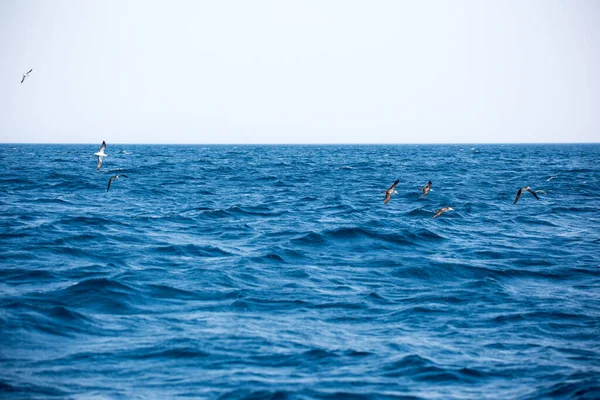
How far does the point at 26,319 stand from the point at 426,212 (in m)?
18.3

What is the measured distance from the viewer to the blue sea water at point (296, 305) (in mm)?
8352

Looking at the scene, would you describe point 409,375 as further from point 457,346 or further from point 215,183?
point 215,183

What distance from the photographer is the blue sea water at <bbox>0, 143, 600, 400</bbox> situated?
27.4ft

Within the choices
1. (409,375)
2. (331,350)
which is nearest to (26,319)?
(331,350)

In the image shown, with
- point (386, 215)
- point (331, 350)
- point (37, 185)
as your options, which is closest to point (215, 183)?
point (37, 185)

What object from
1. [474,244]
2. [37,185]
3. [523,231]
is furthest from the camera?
[37,185]

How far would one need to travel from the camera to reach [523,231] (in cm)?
2089

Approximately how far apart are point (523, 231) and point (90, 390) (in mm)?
17572

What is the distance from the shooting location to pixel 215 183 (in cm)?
3797

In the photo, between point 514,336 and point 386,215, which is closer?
point 514,336

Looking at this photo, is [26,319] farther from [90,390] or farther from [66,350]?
[90,390]

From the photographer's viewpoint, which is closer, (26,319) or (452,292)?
(26,319)

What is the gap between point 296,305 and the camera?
11.7 metres

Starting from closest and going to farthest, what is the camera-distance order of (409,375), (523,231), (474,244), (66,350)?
(409,375) < (66,350) < (474,244) < (523,231)
